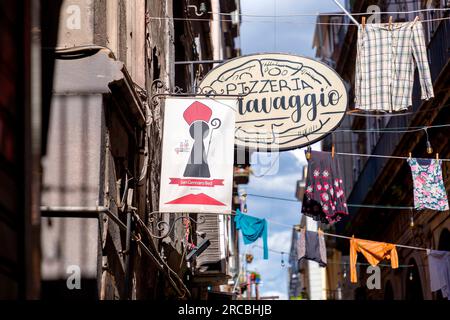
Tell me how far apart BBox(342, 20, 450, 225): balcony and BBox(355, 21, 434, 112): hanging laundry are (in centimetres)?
320

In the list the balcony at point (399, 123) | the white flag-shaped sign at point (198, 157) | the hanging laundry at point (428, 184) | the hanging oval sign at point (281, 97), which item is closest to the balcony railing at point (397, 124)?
the balcony at point (399, 123)

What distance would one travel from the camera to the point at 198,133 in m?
9.99

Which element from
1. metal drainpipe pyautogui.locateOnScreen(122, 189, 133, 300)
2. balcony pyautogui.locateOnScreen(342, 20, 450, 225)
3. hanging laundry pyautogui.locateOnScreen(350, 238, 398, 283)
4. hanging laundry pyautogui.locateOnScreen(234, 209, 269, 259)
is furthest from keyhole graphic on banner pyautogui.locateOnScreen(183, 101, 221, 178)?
hanging laundry pyautogui.locateOnScreen(350, 238, 398, 283)

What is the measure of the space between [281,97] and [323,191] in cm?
504

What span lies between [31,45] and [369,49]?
9.27 metres

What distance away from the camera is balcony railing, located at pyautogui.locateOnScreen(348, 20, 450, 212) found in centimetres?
1756

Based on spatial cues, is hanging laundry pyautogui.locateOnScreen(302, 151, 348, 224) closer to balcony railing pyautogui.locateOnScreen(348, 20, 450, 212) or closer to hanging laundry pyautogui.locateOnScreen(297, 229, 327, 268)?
balcony railing pyautogui.locateOnScreen(348, 20, 450, 212)

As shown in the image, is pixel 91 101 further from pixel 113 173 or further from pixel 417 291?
pixel 417 291

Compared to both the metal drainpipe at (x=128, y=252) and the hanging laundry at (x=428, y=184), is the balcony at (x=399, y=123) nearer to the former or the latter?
the hanging laundry at (x=428, y=184)

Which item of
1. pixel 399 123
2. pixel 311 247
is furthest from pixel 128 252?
pixel 399 123

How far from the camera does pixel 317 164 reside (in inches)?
664

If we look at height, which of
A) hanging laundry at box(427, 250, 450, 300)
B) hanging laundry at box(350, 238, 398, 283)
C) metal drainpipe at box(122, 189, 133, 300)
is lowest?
metal drainpipe at box(122, 189, 133, 300)

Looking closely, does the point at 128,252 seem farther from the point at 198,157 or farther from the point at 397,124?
the point at 397,124
